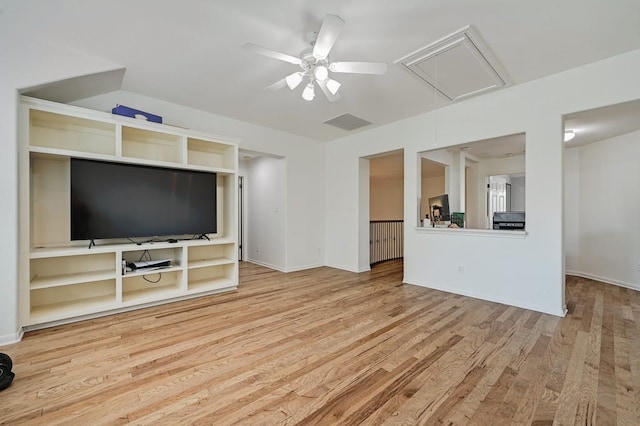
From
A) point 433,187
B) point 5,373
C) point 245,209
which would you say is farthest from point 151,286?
point 433,187

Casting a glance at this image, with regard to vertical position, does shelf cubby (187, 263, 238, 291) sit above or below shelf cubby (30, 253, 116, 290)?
below

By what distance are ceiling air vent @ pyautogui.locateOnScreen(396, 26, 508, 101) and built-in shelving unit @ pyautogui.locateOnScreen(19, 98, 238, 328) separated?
270cm

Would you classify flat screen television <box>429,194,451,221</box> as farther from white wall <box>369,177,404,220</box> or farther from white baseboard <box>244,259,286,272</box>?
white wall <box>369,177,404,220</box>

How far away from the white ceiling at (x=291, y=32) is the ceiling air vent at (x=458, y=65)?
0.08 m

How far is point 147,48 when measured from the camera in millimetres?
2559

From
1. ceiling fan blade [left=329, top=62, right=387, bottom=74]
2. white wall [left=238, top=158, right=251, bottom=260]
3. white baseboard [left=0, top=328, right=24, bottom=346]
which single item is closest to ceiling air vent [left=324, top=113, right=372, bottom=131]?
ceiling fan blade [left=329, top=62, right=387, bottom=74]

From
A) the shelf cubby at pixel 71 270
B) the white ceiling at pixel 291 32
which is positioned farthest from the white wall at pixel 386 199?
the shelf cubby at pixel 71 270

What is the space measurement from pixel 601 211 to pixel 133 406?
6844 mm

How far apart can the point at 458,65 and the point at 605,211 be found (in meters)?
4.17

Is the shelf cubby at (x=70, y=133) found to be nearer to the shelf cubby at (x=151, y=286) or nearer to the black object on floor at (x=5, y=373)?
Result: the shelf cubby at (x=151, y=286)

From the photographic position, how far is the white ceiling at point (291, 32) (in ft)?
6.66

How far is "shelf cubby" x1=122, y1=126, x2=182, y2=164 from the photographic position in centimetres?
337

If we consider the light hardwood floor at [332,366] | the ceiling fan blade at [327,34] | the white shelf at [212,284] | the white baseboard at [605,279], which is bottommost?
the light hardwood floor at [332,366]

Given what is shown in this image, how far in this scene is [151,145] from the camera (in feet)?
11.6
